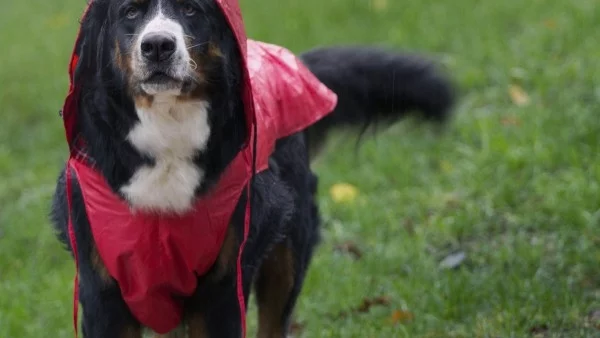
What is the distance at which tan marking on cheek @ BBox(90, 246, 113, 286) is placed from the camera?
13.7 ft

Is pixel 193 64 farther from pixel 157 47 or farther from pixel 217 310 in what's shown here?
pixel 217 310

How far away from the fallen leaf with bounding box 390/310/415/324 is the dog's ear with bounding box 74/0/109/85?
213 cm

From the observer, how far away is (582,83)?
26.5ft

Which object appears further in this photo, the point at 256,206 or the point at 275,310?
the point at 275,310

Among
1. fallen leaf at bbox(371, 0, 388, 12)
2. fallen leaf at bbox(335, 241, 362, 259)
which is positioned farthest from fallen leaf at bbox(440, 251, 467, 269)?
fallen leaf at bbox(371, 0, 388, 12)

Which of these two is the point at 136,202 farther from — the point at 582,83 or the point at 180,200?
the point at 582,83

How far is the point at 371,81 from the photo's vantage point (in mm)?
5629

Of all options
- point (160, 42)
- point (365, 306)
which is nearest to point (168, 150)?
point (160, 42)

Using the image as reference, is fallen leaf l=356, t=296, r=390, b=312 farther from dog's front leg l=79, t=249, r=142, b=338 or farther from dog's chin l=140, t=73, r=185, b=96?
dog's chin l=140, t=73, r=185, b=96

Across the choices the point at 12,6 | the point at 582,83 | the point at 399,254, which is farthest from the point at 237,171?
the point at 12,6

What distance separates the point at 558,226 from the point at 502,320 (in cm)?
125

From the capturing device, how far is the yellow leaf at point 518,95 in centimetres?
816

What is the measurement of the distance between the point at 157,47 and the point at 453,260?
9.39 ft

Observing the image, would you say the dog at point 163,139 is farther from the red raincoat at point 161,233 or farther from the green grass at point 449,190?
the green grass at point 449,190
